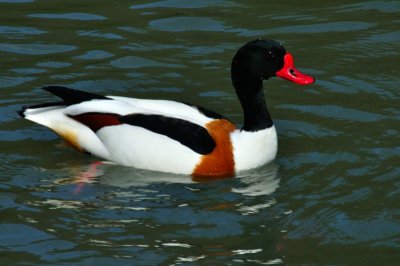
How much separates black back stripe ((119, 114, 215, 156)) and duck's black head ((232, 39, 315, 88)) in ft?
2.17

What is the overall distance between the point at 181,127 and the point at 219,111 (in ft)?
4.57

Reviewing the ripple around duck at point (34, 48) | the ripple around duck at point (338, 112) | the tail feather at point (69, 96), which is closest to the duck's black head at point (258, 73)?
the ripple around duck at point (338, 112)

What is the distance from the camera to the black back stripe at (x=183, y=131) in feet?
32.9

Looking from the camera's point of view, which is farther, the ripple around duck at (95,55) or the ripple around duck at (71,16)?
the ripple around duck at (71,16)

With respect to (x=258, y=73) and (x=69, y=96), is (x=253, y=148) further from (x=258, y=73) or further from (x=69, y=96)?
(x=69, y=96)

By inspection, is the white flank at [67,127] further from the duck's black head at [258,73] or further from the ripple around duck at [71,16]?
the ripple around duck at [71,16]

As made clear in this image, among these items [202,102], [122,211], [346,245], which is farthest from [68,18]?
[346,245]

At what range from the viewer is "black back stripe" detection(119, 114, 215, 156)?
32.9ft

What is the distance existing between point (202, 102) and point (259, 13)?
2512mm

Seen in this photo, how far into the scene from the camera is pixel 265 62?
10266mm

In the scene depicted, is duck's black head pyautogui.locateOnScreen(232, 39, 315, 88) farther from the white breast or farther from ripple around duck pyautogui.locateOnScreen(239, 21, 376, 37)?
ripple around duck pyautogui.locateOnScreen(239, 21, 376, 37)

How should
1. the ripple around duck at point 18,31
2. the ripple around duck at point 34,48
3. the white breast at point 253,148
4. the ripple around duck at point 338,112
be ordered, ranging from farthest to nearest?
the ripple around duck at point 18,31 < the ripple around duck at point 34,48 < the ripple around duck at point 338,112 < the white breast at point 253,148

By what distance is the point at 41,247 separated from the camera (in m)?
8.60

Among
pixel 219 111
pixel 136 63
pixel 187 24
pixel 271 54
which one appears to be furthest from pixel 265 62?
pixel 187 24
